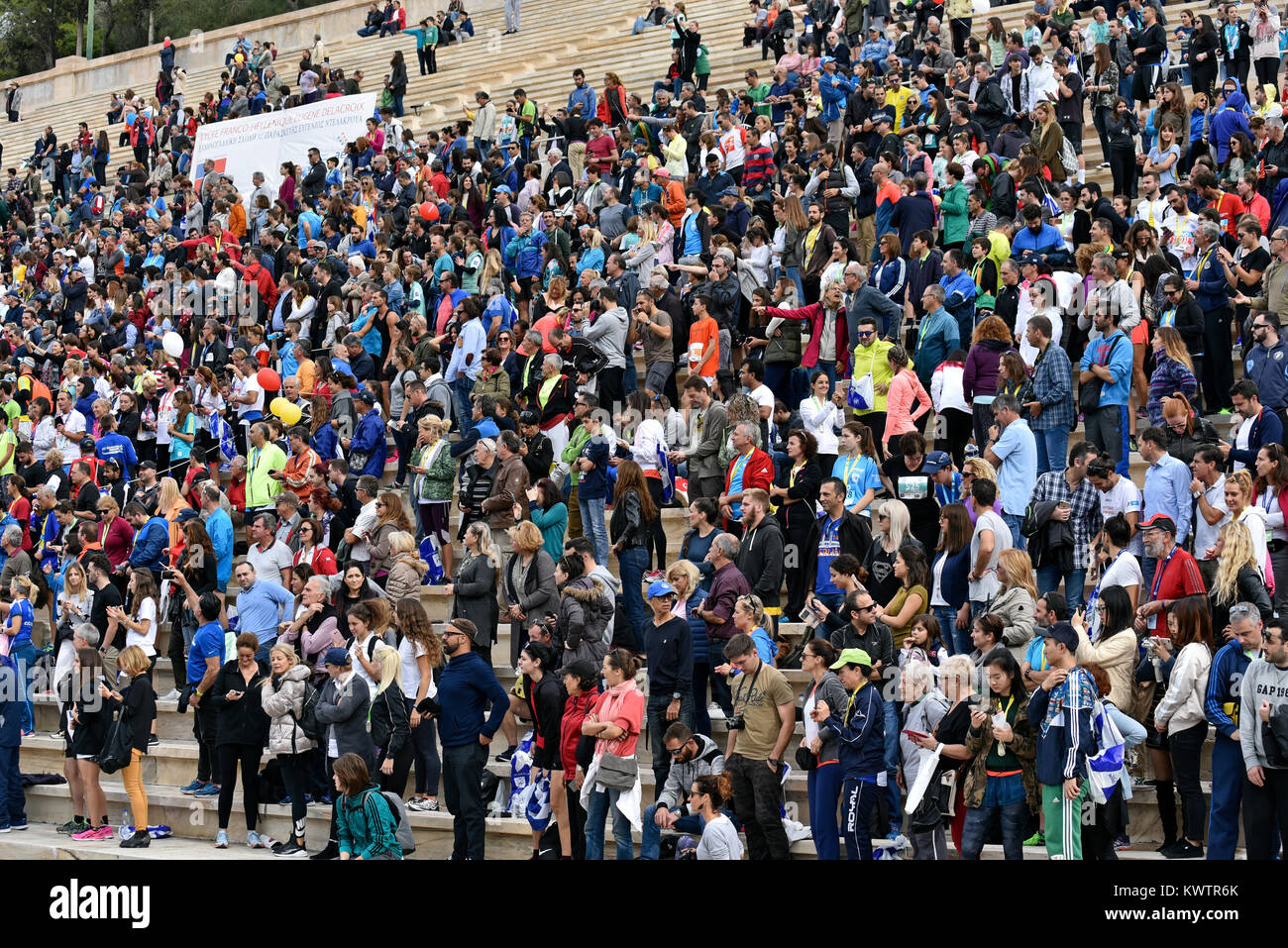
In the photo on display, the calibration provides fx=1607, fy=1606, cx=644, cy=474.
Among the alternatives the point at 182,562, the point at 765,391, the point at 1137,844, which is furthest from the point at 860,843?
the point at 182,562

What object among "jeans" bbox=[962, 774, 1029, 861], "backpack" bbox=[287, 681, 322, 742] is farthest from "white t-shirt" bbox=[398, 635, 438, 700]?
"jeans" bbox=[962, 774, 1029, 861]

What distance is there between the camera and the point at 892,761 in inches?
376

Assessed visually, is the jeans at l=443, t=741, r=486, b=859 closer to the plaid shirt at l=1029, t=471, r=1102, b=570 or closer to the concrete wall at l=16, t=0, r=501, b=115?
the plaid shirt at l=1029, t=471, r=1102, b=570

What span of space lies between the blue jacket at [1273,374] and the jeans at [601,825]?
570 centimetres

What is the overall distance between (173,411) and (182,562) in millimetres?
3708

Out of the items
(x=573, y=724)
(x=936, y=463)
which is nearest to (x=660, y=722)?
(x=573, y=724)

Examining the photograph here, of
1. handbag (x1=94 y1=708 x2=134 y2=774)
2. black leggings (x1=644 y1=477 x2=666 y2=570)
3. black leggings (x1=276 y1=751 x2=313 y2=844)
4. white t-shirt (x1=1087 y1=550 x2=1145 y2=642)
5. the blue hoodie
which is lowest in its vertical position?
black leggings (x1=276 y1=751 x2=313 y2=844)

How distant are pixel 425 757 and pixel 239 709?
61.9 inches

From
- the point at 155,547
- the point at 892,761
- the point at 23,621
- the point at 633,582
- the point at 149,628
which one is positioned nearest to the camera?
the point at 892,761

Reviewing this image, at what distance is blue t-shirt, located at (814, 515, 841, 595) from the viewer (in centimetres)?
1109

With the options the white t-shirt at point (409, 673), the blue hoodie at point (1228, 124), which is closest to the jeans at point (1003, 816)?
the white t-shirt at point (409, 673)

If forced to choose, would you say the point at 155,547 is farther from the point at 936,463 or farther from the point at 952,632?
the point at 952,632

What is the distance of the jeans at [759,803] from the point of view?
9430 mm

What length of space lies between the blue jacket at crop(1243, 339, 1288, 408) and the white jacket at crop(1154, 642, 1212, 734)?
11.6 feet
